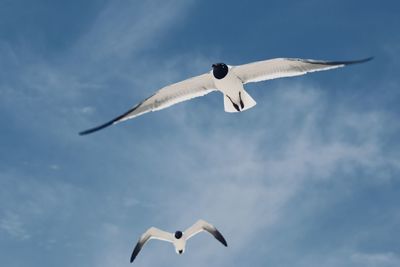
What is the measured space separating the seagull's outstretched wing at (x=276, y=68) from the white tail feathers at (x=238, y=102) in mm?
676

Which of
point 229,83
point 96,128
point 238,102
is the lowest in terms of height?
point 96,128

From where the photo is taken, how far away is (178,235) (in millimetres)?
30938

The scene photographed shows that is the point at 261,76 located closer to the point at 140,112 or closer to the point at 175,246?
the point at 140,112

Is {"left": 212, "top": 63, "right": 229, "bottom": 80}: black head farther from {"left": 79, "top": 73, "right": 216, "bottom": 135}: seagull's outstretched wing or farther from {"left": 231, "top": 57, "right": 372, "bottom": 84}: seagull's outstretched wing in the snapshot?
{"left": 79, "top": 73, "right": 216, "bottom": 135}: seagull's outstretched wing

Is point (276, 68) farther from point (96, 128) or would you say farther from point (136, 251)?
point (136, 251)

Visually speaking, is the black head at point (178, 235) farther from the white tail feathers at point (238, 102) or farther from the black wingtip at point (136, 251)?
the white tail feathers at point (238, 102)

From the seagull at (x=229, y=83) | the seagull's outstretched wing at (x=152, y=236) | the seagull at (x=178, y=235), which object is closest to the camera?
the seagull at (x=229, y=83)

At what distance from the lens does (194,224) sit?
31.1 metres

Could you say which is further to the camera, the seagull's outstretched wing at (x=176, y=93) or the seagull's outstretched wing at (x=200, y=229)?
the seagull's outstretched wing at (x=200, y=229)

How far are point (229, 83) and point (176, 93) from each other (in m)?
2.10

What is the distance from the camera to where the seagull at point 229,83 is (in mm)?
22828

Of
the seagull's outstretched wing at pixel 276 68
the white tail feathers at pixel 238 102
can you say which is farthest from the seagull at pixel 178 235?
the seagull's outstretched wing at pixel 276 68

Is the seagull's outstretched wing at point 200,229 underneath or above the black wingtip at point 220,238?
above

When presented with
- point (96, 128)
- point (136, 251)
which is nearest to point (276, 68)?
point (96, 128)
